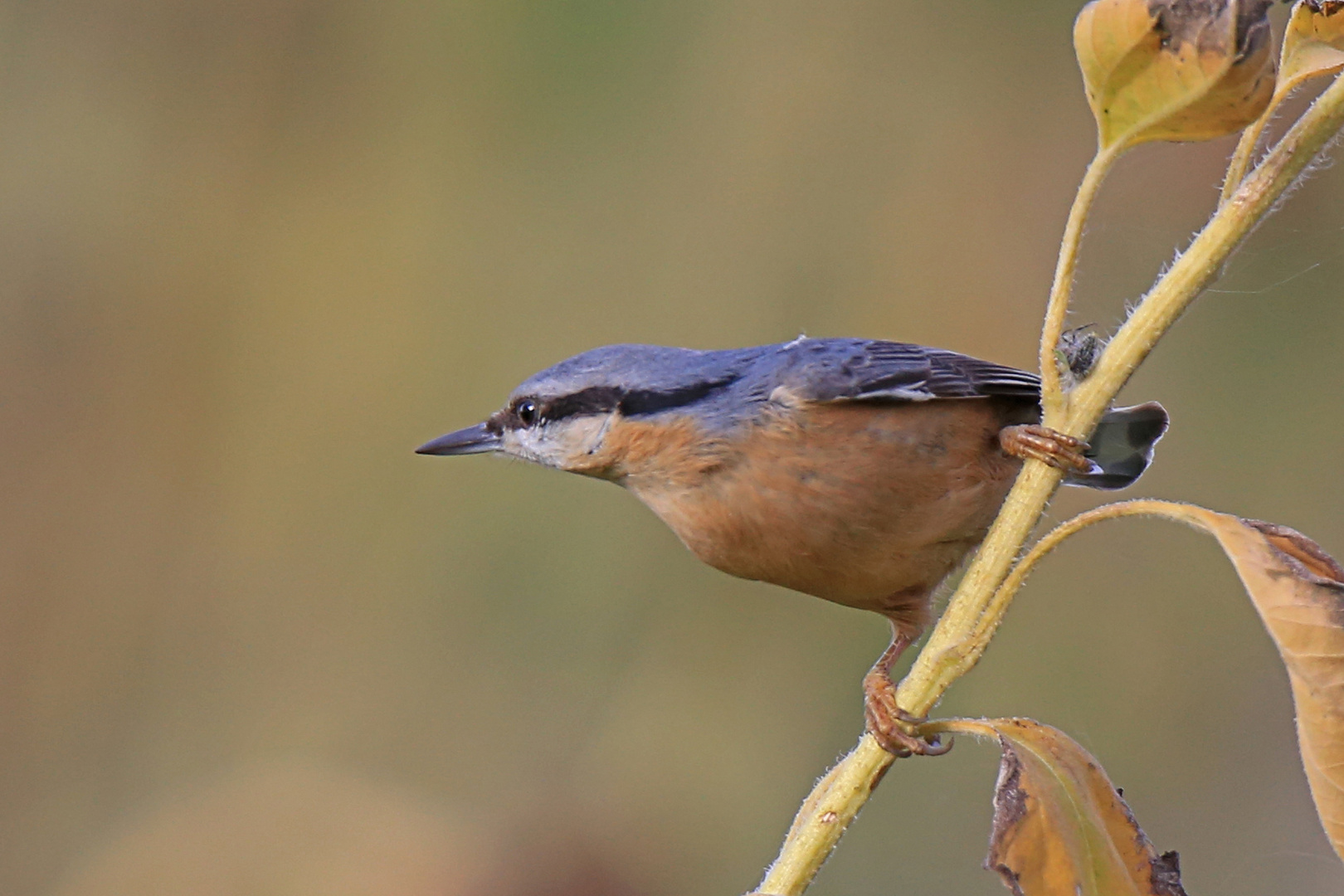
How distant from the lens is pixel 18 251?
5.50 m

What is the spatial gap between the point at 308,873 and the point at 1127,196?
3.77m

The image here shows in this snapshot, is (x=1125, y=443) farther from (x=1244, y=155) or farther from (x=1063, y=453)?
(x=1244, y=155)

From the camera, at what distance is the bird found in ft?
9.66

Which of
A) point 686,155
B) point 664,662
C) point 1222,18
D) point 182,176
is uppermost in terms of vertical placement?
point 1222,18

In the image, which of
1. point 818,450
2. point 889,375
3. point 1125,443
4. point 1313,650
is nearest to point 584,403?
point 818,450

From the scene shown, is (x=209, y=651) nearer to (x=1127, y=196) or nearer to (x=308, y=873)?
(x=308, y=873)

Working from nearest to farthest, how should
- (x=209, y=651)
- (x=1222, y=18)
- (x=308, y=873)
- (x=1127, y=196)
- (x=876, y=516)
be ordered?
(x=1222, y=18) < (x=876, y=516) < (x=308, y=873) < (x=1127, y=196) < (x=209, y=651)

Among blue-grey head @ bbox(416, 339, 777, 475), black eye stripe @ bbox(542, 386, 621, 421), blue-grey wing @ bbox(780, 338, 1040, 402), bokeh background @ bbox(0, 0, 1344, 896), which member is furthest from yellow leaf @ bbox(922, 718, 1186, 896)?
bokeh background @ bbox(0, 0, 1344, 896)

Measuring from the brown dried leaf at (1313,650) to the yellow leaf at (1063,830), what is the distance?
194 mm

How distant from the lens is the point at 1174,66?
156 centimetres

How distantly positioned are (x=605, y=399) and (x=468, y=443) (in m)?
0.51

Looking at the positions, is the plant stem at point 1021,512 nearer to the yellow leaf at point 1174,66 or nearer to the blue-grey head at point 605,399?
the yellow leaf at point 1174,66

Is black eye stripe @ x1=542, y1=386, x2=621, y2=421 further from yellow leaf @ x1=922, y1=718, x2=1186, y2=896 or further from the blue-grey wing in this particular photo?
yellow leaf @ x1=922, y1=718, x2=1186, y2=896

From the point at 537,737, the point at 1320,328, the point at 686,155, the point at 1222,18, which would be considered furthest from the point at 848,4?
the point at 1222,18
